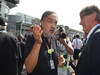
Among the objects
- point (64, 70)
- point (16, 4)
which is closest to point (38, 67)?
point (64, 70)

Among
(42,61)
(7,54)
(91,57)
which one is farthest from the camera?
(7,54)

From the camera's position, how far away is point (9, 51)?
3934 millimetres

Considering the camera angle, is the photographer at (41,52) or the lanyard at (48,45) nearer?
the photographer at (41,52)

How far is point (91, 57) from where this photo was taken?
2660 mm

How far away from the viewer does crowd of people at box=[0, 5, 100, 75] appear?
270 centimetres

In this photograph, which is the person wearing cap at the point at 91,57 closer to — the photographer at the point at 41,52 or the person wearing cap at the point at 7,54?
the photographer at the point at 41,52

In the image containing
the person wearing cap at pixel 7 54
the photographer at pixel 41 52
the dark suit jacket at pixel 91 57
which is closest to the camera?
the dark suit jacket at pixel 91 57

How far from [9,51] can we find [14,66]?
252 mm

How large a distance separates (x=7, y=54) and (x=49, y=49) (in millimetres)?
759

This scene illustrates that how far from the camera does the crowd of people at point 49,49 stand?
2.70m

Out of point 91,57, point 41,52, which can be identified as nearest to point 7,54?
point 41,52

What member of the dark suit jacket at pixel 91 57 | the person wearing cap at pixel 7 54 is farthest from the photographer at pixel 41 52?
the dark suit jacket at pixel 91 57

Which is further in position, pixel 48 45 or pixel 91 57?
pixel 48 45

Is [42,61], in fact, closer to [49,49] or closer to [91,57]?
[49,49]
